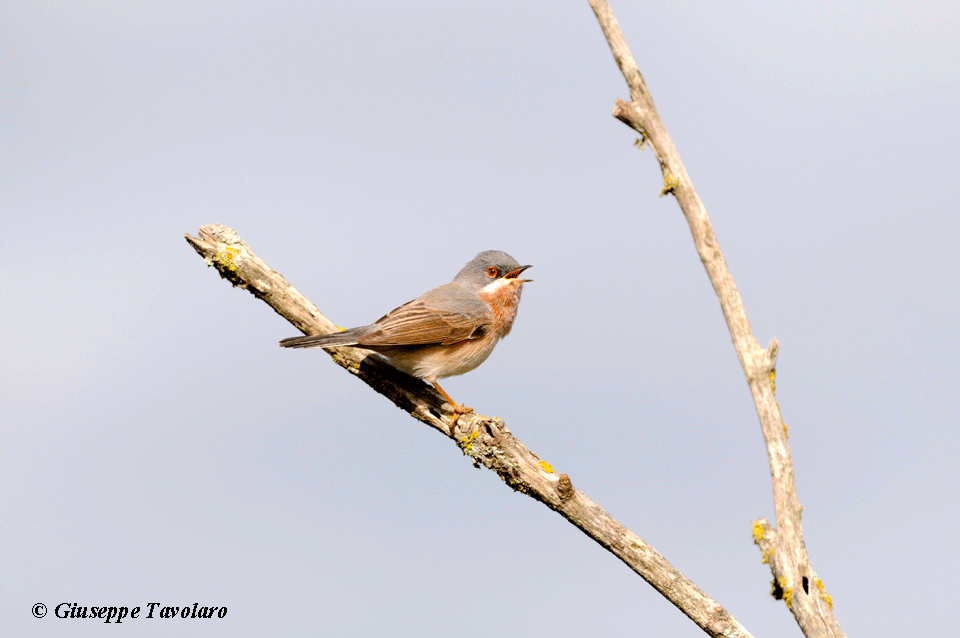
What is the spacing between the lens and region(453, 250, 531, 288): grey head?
9.32 meters

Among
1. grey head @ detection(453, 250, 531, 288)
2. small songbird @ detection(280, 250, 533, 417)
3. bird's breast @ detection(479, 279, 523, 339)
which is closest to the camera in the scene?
small songbird @ detection(280, 250, 533, 417)

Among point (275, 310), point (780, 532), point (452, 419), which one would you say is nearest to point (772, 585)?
point (780, 532)

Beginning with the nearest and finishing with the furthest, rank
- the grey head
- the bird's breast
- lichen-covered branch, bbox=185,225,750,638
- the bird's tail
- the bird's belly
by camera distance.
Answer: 1. lichen-covered branch, bbox=185,225,750,638
2. the bird's tail
3. the bird's belly
4. the bird's breast
5. the grey head

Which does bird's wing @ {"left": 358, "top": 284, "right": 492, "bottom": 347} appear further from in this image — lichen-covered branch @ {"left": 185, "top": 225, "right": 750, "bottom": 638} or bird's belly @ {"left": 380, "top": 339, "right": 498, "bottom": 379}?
lichen-covered branch @ {"left": 185, "top": 225, "right": 750, "bottom": 638}

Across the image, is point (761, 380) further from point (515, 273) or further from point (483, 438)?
point (515, 273)

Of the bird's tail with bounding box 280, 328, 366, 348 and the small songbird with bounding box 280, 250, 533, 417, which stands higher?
the small songbird with bounding box 280, 250, 533, 417

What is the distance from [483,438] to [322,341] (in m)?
1.90

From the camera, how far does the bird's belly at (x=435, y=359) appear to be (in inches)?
325

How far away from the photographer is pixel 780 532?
5824 millimetres

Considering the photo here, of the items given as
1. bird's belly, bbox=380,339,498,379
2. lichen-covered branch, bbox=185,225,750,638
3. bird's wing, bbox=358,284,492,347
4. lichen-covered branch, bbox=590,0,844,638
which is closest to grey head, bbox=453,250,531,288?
bird's wing, bbox=358,284,492,347

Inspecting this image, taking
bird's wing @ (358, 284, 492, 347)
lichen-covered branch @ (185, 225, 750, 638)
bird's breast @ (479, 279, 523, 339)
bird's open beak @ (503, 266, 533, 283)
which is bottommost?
lichen-covered branch @ (185, 225, 750, 638)

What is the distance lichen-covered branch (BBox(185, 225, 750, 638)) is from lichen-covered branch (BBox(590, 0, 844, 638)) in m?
0.76

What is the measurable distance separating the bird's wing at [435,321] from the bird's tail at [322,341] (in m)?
0.13

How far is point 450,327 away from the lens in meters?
8.52
